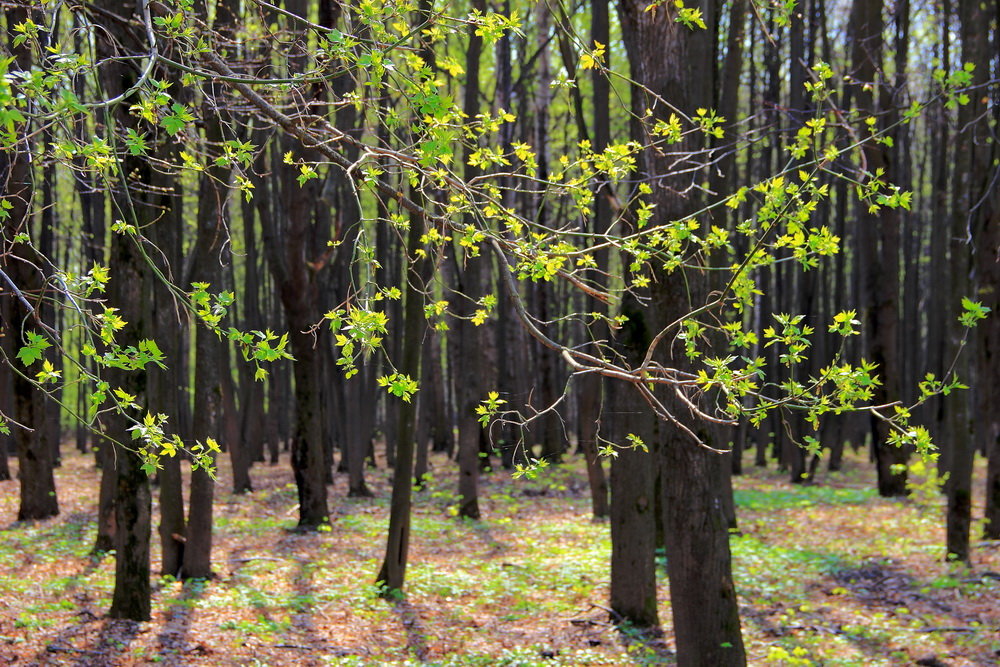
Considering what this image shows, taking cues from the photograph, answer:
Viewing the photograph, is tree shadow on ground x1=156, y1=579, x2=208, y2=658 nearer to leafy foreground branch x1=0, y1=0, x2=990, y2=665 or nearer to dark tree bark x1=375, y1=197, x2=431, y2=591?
leafy foreground branch x1=0, y1=0, x2=990, y2=665

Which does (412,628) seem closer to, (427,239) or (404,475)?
(404,475)

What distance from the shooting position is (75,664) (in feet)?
20.4

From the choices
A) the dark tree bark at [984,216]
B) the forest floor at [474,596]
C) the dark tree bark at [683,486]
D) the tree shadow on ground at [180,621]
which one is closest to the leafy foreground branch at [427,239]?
the dark tree bark at [683,486]

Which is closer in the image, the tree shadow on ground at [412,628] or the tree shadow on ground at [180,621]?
the tree shadow on ground at [180,621]

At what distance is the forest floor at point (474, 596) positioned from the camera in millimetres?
7090

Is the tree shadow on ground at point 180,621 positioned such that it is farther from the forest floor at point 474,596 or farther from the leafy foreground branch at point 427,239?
the leafy foreground branch at point 427,239

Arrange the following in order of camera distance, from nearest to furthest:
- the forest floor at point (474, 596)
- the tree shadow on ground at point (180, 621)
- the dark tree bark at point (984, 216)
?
the tree shadow on ground at point (180, 621) < the forest floor at point (474, 596) < the dark tree bark at point (984, 216)

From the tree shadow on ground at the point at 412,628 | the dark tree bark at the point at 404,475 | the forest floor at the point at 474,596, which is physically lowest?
the tree shadow on ground at the point at 412,628

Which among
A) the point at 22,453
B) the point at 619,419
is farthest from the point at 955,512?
the point at 22,453

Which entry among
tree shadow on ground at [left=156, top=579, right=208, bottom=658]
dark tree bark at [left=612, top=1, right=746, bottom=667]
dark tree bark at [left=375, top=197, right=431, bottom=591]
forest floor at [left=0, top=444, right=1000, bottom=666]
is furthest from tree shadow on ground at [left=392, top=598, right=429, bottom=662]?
dark tree bark at [left=612, top=1, right=746, bottom=667]

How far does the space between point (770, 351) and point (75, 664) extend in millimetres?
20296

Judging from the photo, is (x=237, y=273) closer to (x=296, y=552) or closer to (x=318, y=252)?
(x=318, y=252)

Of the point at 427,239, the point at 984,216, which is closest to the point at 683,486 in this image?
the point at 427,239

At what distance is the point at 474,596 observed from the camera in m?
9.33
